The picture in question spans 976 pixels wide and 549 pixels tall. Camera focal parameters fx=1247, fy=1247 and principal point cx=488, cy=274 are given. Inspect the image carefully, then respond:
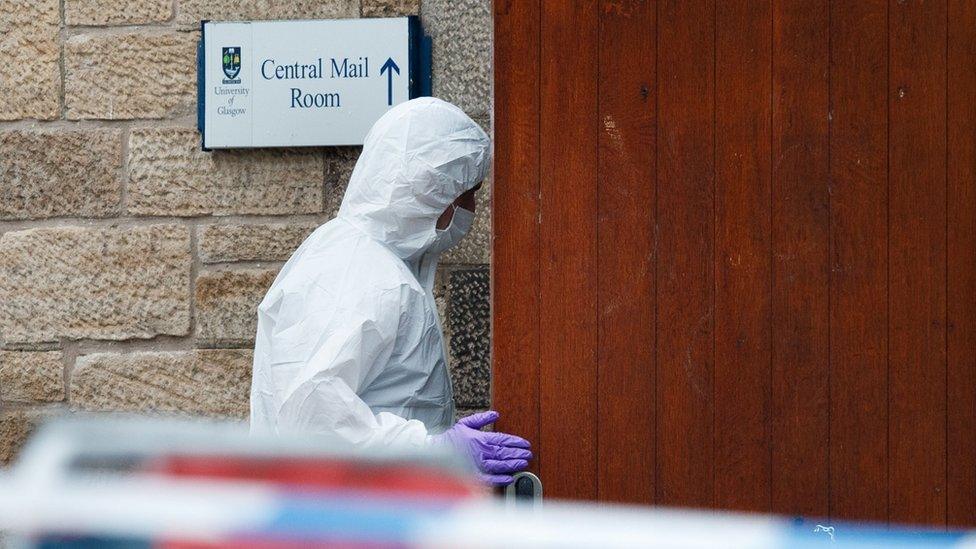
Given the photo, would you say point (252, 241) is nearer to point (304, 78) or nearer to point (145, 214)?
point (145, 214)

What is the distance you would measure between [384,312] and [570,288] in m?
0.41

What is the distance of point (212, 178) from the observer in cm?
358

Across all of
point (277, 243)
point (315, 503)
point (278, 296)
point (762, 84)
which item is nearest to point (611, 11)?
point (762, 84)

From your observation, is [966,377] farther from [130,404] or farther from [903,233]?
[130,404]

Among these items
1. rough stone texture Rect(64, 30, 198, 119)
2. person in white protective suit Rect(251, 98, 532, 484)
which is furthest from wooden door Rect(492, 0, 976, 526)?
rough stone texture Rect(64, 30, 198, 119)

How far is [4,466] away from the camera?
3.73m

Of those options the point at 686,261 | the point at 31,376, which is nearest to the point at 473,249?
the point at 686,261

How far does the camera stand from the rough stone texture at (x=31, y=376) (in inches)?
144

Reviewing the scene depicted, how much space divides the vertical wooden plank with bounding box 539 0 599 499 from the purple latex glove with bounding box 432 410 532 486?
3.5 inches

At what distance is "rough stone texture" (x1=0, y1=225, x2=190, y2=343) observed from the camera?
11.8 ft

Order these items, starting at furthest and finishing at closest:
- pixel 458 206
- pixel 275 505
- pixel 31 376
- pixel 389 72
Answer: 1. pixel 31 376
2. pixel 389 72
3. pixel 458 206
4. pixel 275 505

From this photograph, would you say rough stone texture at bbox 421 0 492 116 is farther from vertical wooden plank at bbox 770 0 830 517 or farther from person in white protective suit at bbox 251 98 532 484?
vertical wooden plank at bbox 770 0 830 517

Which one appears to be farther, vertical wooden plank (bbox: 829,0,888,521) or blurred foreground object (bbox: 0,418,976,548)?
vertical wooden plank (bbox: 829,0,888,521)

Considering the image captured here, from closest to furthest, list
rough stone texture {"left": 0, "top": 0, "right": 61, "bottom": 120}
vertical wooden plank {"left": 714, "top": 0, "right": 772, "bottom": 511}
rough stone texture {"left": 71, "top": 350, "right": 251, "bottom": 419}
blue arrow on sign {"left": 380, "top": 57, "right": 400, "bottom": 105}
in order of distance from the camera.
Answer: vertical wooden plank {"left": 714, "top": 0, "right": 772, "bottom": 511} → blue arrow on sign {"left": 380, "top": 57, "right": 400, "bottom": 105} → rough stone texture {"left": 71, "top": 350, "right": 251, "bottom": 419} → rough stone texture {"left": 0, "top": 0, "right": 61, "bottom": 120}
